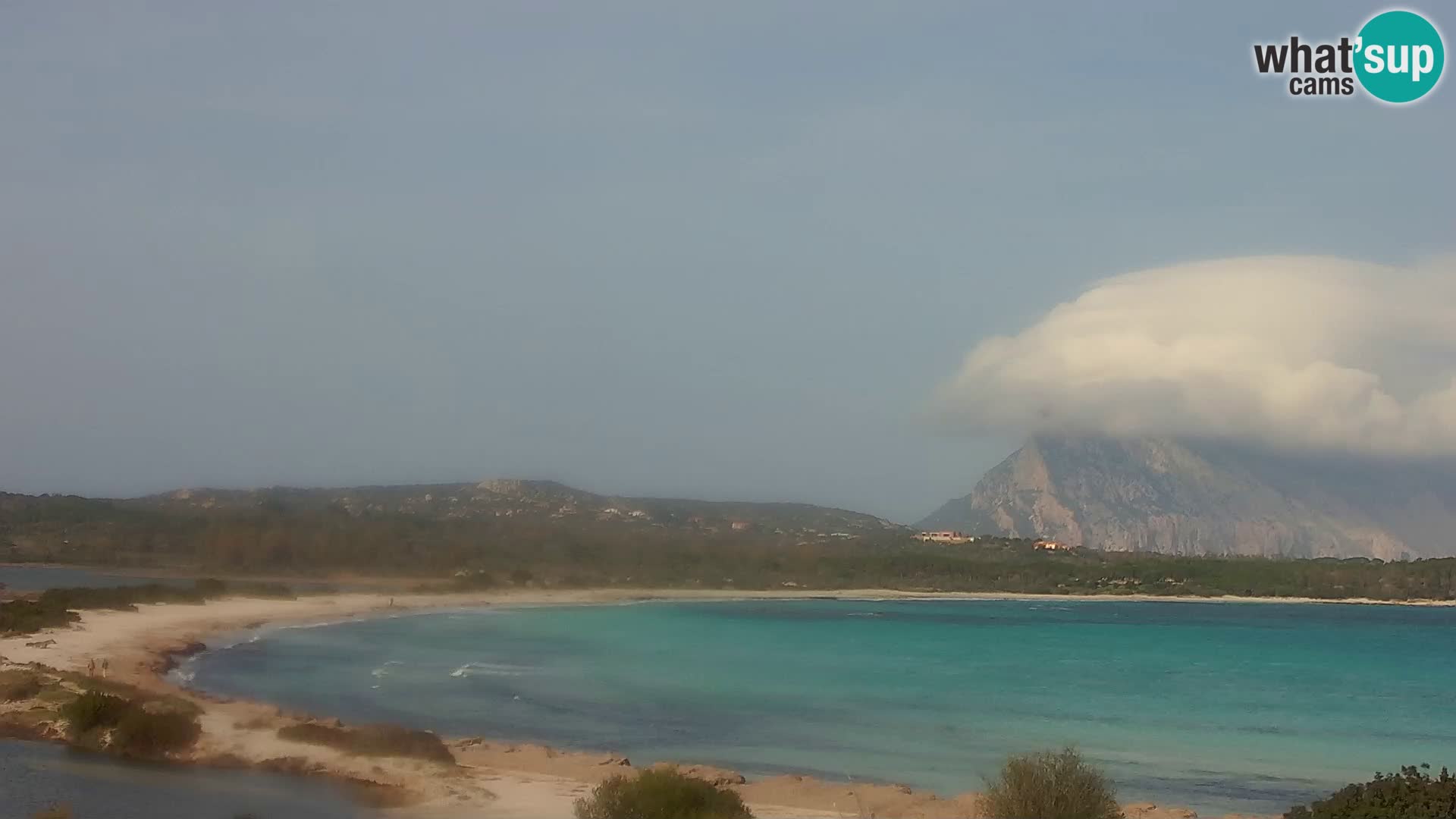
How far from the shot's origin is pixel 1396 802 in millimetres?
9180

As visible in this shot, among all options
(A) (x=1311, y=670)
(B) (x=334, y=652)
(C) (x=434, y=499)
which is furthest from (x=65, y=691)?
(C) (x=434, y=499)

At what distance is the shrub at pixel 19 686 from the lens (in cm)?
2192

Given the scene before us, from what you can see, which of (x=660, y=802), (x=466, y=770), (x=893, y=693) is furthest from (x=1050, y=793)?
(x=893, y=693)

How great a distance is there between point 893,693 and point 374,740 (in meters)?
19.1

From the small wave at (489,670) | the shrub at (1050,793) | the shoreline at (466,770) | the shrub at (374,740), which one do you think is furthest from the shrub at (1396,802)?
the small wave at (489,670)

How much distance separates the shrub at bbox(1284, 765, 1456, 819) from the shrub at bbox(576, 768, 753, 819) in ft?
19.9

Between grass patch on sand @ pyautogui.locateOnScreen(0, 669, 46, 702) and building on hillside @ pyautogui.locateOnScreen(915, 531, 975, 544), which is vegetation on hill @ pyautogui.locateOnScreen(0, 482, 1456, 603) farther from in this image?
grass patch on sand @ pyautogui.locateOnScreen(0, 669, 46, 702)

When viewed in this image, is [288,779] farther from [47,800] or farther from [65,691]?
[65,691]

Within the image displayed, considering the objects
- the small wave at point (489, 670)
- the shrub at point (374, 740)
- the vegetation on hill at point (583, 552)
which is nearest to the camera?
the shrub at point (374, 740)

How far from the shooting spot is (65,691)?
21.9m

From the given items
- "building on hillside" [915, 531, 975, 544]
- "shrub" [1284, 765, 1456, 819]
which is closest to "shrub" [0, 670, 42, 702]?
"shrub" [1284, 765, 1456, 819]

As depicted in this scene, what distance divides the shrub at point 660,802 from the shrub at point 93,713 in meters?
9.42

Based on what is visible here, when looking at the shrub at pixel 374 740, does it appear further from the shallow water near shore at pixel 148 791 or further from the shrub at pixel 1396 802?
the shrub at pixel 1396 802

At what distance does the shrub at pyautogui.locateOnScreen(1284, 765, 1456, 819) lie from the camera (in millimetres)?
8977
